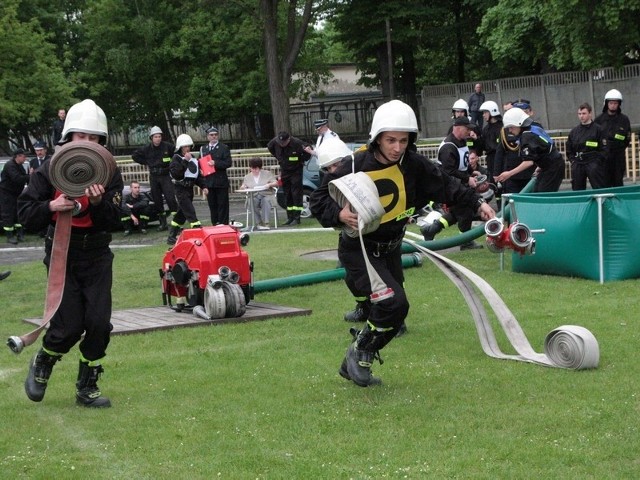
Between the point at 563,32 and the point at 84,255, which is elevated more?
the point at 563,32

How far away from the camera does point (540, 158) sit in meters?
15.7

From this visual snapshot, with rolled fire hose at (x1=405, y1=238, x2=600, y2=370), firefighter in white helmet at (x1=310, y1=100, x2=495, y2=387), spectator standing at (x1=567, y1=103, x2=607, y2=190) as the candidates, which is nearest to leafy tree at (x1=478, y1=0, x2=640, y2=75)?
spectator standing at (x1=567, y1=103, x2=607, y2=190)

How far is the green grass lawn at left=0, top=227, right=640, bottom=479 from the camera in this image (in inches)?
245

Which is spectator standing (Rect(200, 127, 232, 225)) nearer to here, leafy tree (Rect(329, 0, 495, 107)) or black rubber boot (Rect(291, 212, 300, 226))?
black rubber boot (Rect(291, 212, 300, 226))

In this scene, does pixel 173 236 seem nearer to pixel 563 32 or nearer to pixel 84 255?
pixel 84 255

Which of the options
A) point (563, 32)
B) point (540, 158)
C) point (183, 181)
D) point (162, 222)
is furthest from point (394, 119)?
point (563, 32)

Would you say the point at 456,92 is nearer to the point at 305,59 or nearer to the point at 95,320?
the point at 305,59

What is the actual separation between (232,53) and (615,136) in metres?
30.5

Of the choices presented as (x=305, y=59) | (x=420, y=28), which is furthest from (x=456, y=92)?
(x=305, y=59)

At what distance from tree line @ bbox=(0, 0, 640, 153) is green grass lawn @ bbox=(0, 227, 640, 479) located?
2690 centimetres

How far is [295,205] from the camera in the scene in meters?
22.9

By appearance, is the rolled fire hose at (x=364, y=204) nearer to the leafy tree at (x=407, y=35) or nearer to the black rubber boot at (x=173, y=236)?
the black rubber boot at (x=173, y=236)

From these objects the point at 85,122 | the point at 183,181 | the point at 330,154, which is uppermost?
the point at 85,122

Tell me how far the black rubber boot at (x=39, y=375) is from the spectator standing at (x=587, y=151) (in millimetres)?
11491
